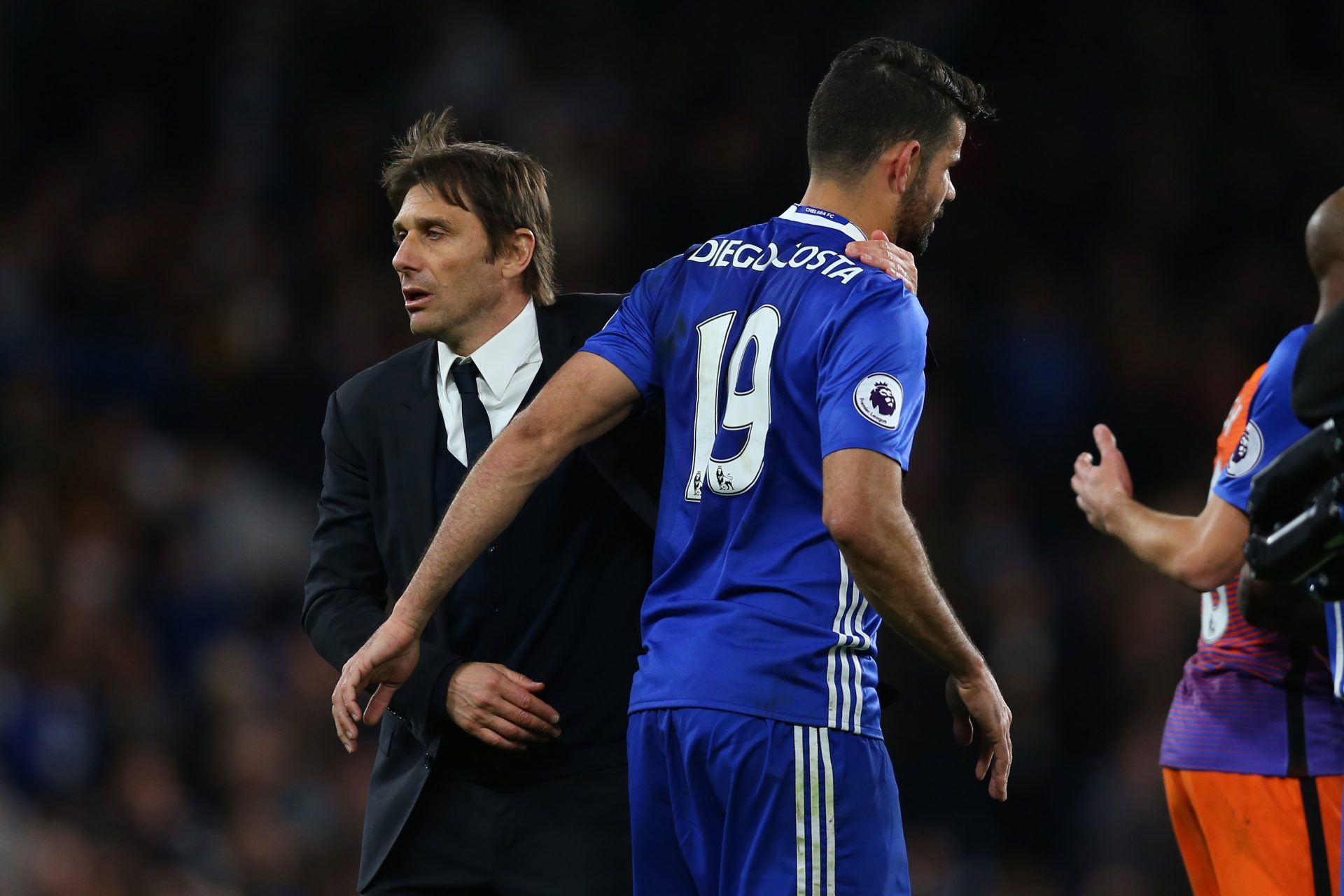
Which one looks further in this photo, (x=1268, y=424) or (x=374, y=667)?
(x=1268, y=424)

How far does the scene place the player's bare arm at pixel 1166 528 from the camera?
3645mm

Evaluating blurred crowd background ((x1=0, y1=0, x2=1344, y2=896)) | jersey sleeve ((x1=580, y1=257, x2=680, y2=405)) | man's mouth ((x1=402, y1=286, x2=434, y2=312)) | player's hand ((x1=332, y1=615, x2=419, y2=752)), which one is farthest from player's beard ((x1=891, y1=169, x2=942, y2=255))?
blurred crowd background ((x1=0, y1=0, x2=1344, y2=896))

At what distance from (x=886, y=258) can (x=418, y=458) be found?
4.17 ft

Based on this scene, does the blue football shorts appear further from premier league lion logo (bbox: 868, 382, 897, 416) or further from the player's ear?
the player's ear

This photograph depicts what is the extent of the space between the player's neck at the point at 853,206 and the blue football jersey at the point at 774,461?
0.05 meters

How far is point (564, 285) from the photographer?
9.20m

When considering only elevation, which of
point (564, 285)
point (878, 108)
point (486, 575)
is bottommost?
point (486, 575)

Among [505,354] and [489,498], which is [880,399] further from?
[505,354]

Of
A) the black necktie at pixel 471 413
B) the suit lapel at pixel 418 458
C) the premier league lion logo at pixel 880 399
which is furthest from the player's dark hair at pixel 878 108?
the suit lapel at pixel 418 458

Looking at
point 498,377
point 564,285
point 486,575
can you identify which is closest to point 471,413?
point 498,377

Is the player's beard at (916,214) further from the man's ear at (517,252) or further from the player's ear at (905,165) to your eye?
the man's ear at (517,252)

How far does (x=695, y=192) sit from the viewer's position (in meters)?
9.55

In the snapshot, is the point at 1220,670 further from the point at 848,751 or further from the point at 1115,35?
the point at 1115,35

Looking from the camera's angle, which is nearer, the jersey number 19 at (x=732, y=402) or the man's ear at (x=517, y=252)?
the jersey number 19 at (x=732, y=402)
